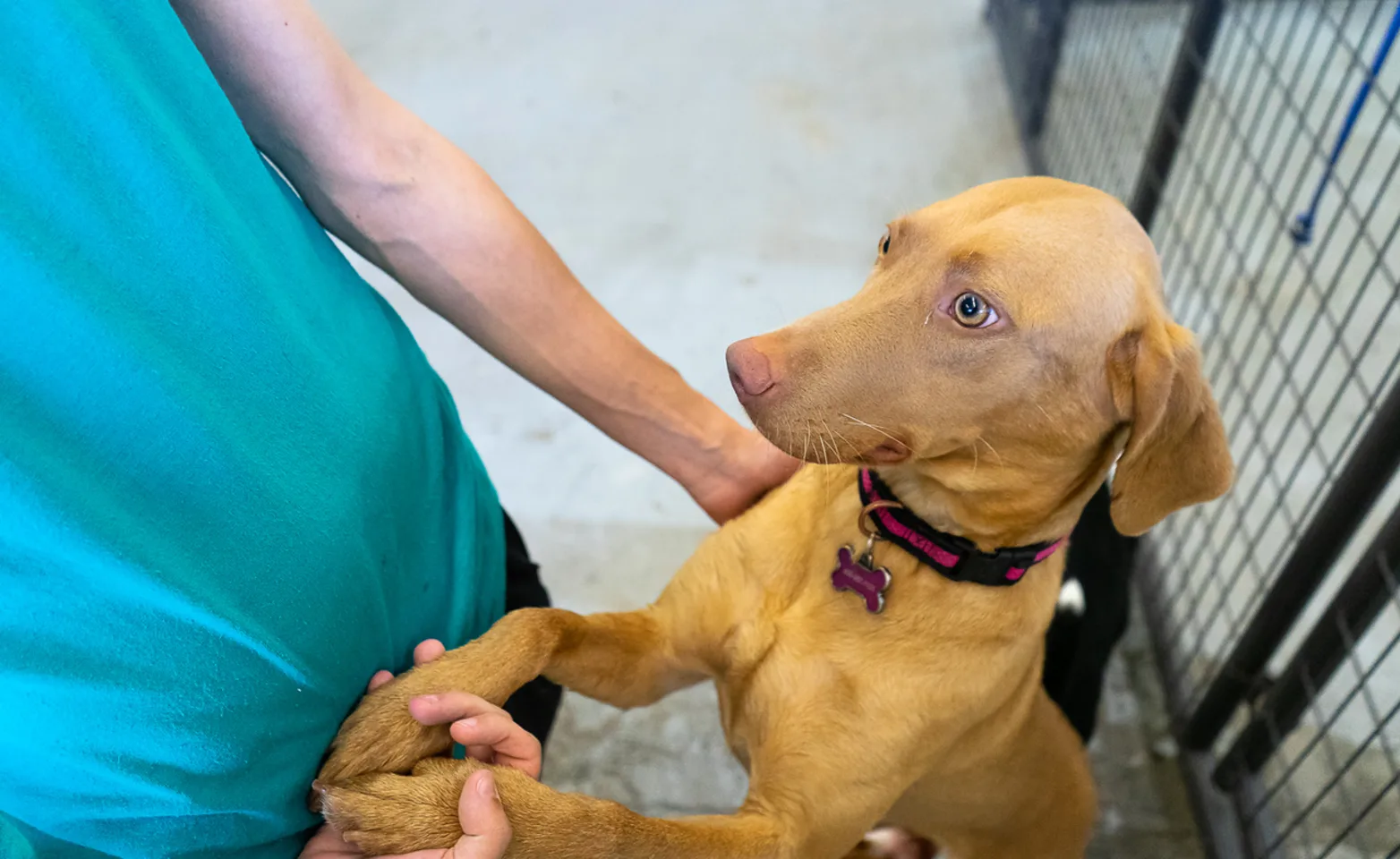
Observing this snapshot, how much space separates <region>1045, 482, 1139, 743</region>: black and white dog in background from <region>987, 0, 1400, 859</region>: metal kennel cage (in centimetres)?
26

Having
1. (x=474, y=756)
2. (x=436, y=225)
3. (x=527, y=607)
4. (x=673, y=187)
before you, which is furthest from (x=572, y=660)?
(x=673, y=187)

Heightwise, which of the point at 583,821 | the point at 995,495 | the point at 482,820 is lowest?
the point at 583,821

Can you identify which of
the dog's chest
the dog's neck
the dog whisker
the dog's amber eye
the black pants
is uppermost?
the dog's amber eye

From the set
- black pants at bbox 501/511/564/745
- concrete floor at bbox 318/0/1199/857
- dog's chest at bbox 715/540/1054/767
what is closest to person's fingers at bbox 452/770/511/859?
black pants at bbox 501/511/564/745

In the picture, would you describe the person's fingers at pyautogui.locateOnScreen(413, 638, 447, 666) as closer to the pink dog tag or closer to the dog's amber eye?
the pink dog tag

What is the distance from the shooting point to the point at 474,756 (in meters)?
1.17

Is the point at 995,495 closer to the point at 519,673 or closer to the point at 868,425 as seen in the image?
the point at 868,425

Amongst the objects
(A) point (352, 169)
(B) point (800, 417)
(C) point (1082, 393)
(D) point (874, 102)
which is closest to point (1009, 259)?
(C) point (1082, 393)

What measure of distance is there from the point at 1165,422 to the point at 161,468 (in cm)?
106

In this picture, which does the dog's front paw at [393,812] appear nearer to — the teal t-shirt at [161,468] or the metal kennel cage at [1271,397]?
the teal t-shirt at [161,468]

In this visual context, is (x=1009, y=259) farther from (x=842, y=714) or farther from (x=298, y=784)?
(x=298, y=784)

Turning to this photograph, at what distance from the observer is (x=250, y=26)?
1.09 meters

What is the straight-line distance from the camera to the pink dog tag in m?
1.32

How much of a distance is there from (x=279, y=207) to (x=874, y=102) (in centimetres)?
320
